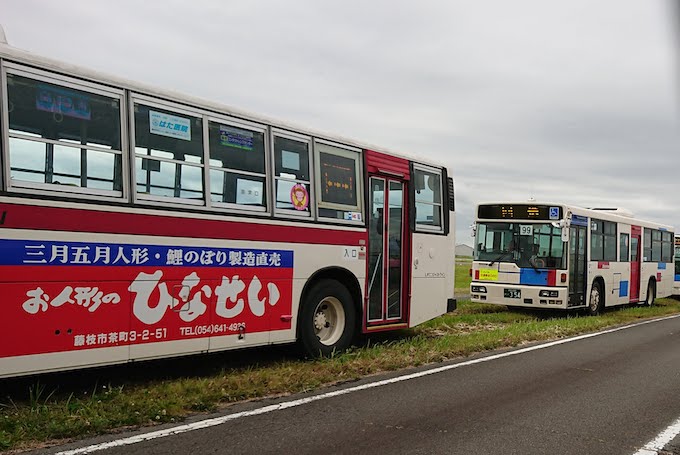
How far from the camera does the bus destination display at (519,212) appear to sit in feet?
56.2

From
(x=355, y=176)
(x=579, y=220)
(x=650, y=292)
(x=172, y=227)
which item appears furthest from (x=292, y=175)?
(x=650, y=292)

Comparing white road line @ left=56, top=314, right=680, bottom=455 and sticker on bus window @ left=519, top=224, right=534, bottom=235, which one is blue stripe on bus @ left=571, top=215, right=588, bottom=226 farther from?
white road line @ left=56, top=314, right=680, bottom=455

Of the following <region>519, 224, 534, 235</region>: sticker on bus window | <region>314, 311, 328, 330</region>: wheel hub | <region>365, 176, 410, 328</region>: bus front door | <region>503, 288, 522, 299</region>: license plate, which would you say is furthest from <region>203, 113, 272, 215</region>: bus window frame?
<region>519, 224, 534, 235</region>: sticker on bus window

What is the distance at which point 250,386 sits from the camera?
7.24 metres

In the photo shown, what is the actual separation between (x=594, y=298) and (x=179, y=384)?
14.7 metres

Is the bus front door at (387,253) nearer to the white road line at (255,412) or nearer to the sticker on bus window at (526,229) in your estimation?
the white road line at (255,412)

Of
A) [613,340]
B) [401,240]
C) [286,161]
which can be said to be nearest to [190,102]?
[286,161]

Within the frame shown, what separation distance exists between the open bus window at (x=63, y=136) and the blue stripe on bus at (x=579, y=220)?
13.2 m

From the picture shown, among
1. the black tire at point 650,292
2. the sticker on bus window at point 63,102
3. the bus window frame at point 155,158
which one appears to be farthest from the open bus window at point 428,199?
the black tire at point 650,292

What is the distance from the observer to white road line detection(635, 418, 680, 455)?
18.4 ft

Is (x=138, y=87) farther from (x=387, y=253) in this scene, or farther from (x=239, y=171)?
(x=387, y=253)

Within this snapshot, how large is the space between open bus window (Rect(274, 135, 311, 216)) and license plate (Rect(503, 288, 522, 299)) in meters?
9.35

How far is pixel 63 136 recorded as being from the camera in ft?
21.2

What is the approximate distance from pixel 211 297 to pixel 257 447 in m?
2.70
